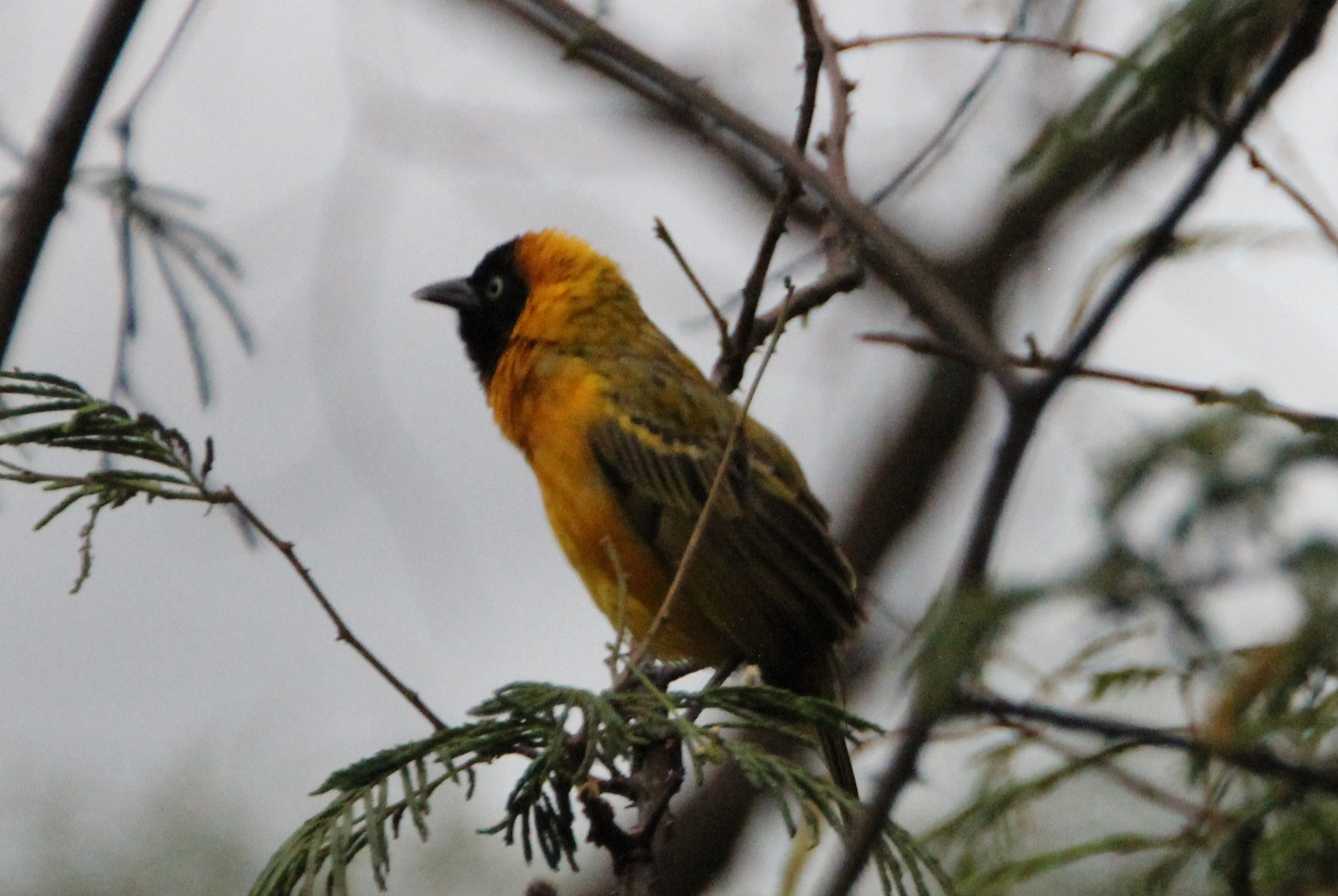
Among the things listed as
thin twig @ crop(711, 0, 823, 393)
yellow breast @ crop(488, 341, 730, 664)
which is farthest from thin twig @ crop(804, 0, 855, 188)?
yellow breast @ crop(488, 341, 730, 664)

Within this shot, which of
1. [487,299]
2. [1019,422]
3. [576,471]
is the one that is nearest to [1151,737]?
[1019,422]

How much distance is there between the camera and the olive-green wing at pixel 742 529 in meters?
3.81

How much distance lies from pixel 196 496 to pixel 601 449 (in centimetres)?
180

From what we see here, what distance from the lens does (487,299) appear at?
5.11 meters

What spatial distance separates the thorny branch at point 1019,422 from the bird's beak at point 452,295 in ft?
13.1

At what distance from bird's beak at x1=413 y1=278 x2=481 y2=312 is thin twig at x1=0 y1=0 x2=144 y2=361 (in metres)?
2.09

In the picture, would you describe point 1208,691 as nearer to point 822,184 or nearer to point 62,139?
point 822,184

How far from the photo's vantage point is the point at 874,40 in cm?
288

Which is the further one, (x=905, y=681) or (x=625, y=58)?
(x=625, y=58)

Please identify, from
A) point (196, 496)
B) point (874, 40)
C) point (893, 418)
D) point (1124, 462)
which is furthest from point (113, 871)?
→ point (1124, 462)

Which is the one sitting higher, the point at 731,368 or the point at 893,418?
the point at 893,418

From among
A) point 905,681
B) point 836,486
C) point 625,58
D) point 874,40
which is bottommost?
point 905,681

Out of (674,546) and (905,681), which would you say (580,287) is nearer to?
(674,546)

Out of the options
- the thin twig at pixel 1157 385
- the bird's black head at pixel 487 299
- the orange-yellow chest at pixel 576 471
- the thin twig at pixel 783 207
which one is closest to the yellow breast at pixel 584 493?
the orange-yellow chest at pixel 576 471
